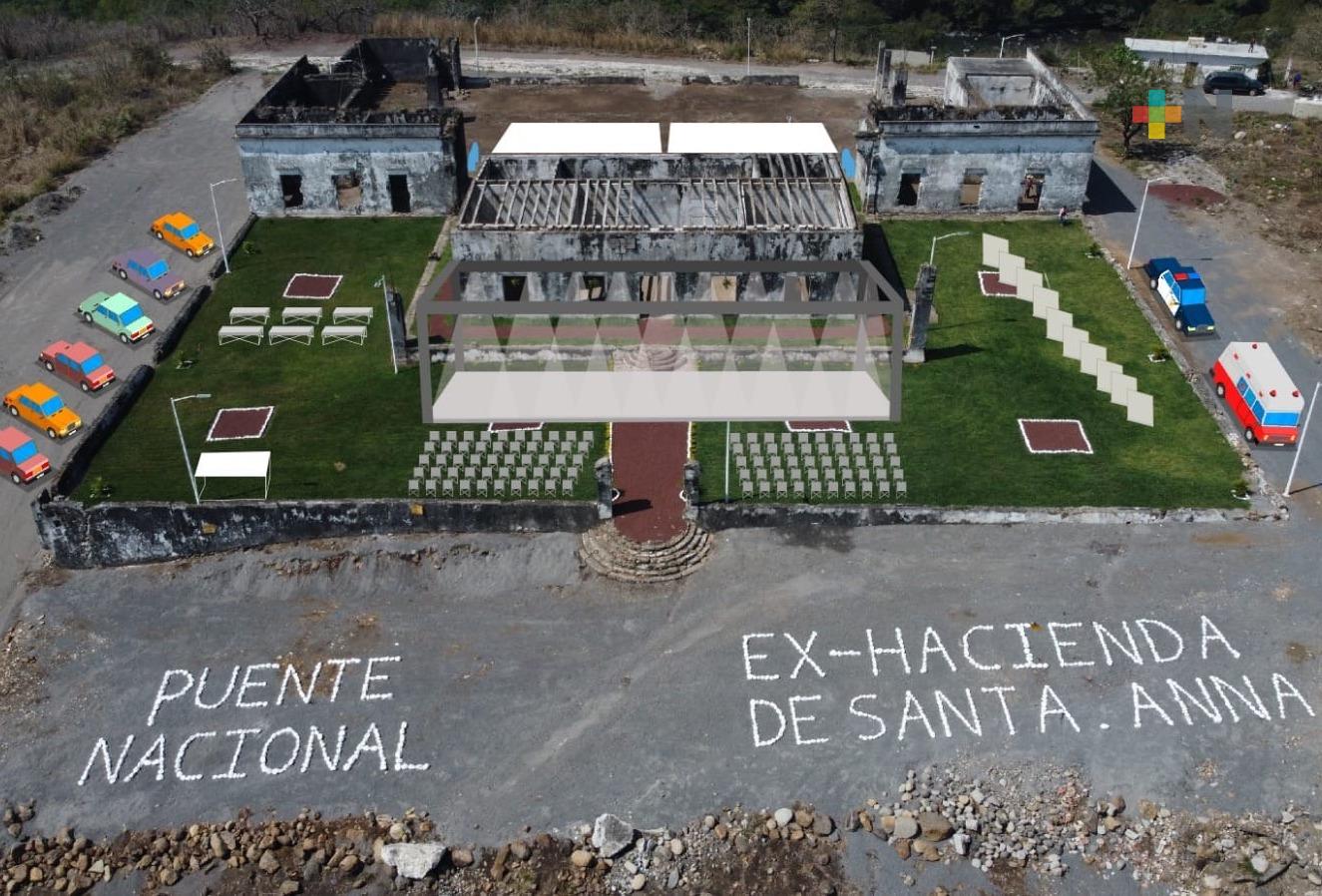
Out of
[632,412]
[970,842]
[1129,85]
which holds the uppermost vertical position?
[1129,85]

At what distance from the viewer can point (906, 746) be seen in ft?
102

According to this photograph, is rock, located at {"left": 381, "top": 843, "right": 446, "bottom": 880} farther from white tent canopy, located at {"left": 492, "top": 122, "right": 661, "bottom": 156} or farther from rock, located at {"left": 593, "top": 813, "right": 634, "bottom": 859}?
white tent canopy, located at {"left": 492, "top": 122, "right": 661, "bottom": 156}

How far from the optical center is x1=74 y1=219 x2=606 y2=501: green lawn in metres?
39.2

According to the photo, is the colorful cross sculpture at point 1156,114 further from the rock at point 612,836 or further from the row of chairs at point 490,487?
the rock at point 612,836

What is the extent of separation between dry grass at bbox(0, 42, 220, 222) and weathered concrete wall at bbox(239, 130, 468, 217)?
48.0ft

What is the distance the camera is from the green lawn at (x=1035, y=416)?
38844 mm

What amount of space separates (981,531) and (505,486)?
1693 cm

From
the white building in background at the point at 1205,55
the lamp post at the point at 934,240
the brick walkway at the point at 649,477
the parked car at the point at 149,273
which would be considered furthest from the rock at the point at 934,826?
the white building in background at the point at 1205,55

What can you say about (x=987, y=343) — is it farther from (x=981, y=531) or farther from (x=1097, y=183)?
(x=1097, y=183)

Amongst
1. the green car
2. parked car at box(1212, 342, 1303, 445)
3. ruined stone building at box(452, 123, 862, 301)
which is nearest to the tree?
ruined stone building at box(452, 123, 862, 301)

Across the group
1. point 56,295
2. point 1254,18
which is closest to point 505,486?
point 56,295

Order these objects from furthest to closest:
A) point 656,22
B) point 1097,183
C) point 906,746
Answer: point 656,22, point 1097,183, point 906,746

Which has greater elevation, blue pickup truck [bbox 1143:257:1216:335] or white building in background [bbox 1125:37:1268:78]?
white building in background [bbox 1125:37:1268:78]

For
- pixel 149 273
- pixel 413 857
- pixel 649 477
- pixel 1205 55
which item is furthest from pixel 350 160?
pixel 1205 55
